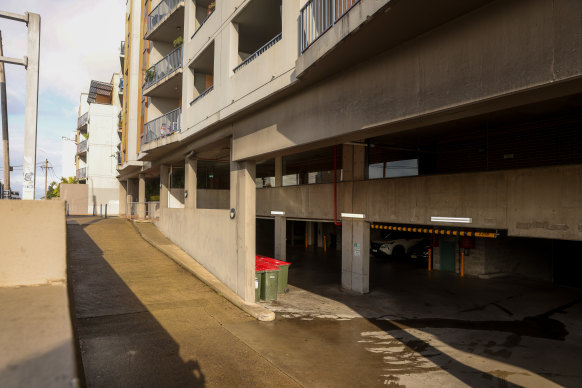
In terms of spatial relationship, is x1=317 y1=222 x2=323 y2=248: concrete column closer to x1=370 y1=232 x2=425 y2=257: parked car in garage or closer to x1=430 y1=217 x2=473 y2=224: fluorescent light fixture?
x1=370 y1=232 x2=425 y2=257: parked car in garage

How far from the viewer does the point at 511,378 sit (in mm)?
7410

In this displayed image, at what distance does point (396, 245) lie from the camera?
922 inches

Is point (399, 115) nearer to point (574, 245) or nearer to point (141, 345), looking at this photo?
point (141, 345)

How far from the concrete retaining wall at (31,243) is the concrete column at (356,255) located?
38.8 feet

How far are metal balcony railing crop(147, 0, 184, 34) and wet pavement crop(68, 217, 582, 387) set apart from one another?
503 inches

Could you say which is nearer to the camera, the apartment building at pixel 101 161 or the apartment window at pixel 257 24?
the apartment window at pixel 257 24

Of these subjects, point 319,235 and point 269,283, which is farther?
point 319,235

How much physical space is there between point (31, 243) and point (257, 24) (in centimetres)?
1129

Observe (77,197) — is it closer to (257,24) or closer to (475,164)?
(257,24)

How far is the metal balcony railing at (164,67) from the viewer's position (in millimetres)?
19066

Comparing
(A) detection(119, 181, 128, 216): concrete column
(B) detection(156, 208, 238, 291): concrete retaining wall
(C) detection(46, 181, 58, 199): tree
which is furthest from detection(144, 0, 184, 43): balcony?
(C) detection(46, 181, 58, 199): tree

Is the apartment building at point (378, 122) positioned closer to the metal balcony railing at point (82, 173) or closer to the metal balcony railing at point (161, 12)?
the metal balcony railing at point (161, 12)

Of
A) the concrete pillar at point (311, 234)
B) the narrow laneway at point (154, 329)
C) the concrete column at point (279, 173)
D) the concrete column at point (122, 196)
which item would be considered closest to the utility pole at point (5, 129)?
the narrow laneway at point (154, 329)

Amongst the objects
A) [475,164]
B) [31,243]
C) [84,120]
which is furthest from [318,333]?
[84,120]
